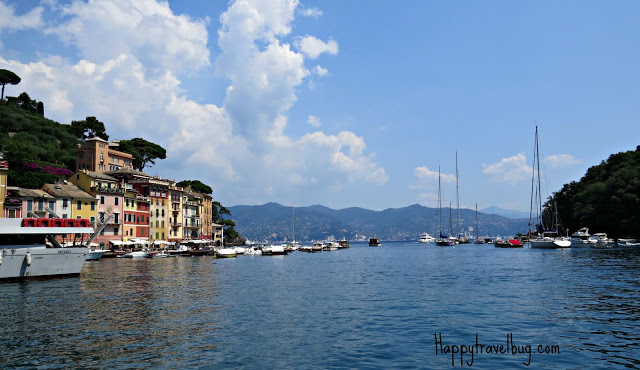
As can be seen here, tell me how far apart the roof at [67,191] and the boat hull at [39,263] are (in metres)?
46.9

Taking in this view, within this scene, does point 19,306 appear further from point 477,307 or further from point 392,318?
point 477,307

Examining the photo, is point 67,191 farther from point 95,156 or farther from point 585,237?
point 585,237

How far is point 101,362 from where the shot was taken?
1678 centimetres

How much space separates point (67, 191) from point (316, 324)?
268ft

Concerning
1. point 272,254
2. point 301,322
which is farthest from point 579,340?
point 272,254

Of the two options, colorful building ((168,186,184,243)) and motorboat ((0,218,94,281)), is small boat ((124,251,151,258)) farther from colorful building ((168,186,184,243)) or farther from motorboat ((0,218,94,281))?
motorboat ((0,218,94,281))

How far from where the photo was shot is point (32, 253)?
1729 inches

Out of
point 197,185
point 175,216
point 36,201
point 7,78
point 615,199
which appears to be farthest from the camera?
point 197,185

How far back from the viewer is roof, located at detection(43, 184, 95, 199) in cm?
8806

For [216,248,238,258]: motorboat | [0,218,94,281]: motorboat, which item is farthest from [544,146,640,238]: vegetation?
[0,218,94,281]: motorboat

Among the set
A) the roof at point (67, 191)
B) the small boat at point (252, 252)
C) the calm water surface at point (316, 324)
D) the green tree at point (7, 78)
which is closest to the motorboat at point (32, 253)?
the calm water surface at point (316, 324)

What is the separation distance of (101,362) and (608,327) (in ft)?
70.3

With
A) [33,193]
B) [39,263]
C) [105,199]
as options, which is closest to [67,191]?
[33,193]

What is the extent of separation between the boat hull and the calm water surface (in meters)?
2.51
